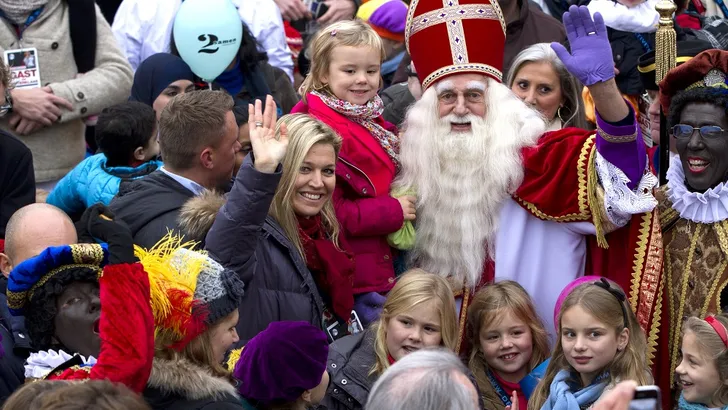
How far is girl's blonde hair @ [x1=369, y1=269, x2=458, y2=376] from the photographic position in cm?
557

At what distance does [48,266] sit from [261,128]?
4.02 ft

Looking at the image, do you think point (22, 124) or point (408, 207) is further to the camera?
point (22, 124)

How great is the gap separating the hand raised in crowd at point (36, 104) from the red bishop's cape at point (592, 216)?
2.98 m

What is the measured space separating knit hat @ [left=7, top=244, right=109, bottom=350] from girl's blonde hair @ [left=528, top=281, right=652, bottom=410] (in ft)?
6.48

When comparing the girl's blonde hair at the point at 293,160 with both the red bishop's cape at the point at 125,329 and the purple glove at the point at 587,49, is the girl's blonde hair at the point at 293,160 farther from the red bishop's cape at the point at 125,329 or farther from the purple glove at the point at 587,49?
the red bishop's cape at the point at 125,329

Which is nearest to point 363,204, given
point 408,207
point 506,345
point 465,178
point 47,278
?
point 408,207

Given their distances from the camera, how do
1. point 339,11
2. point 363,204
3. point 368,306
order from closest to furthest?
point 363,204
point 368,306
point 339,11

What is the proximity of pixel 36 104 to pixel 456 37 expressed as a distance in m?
2.76

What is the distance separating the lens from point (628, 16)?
769 cm

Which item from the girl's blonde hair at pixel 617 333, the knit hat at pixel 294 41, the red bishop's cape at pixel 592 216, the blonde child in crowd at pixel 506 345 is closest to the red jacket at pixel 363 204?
the red bishop's cape at pixel 592 216

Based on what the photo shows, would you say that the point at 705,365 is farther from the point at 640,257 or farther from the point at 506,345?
the point at 506,345

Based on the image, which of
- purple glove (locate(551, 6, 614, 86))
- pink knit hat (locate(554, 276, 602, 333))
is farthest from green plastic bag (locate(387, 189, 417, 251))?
purple glove (locate(551, 6, 614, 86))

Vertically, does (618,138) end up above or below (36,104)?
above

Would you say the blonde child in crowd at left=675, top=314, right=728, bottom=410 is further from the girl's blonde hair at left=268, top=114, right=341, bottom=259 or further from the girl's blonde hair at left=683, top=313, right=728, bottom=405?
the girl's blonde hair at left=268, top=114, right=341, bottom=259
